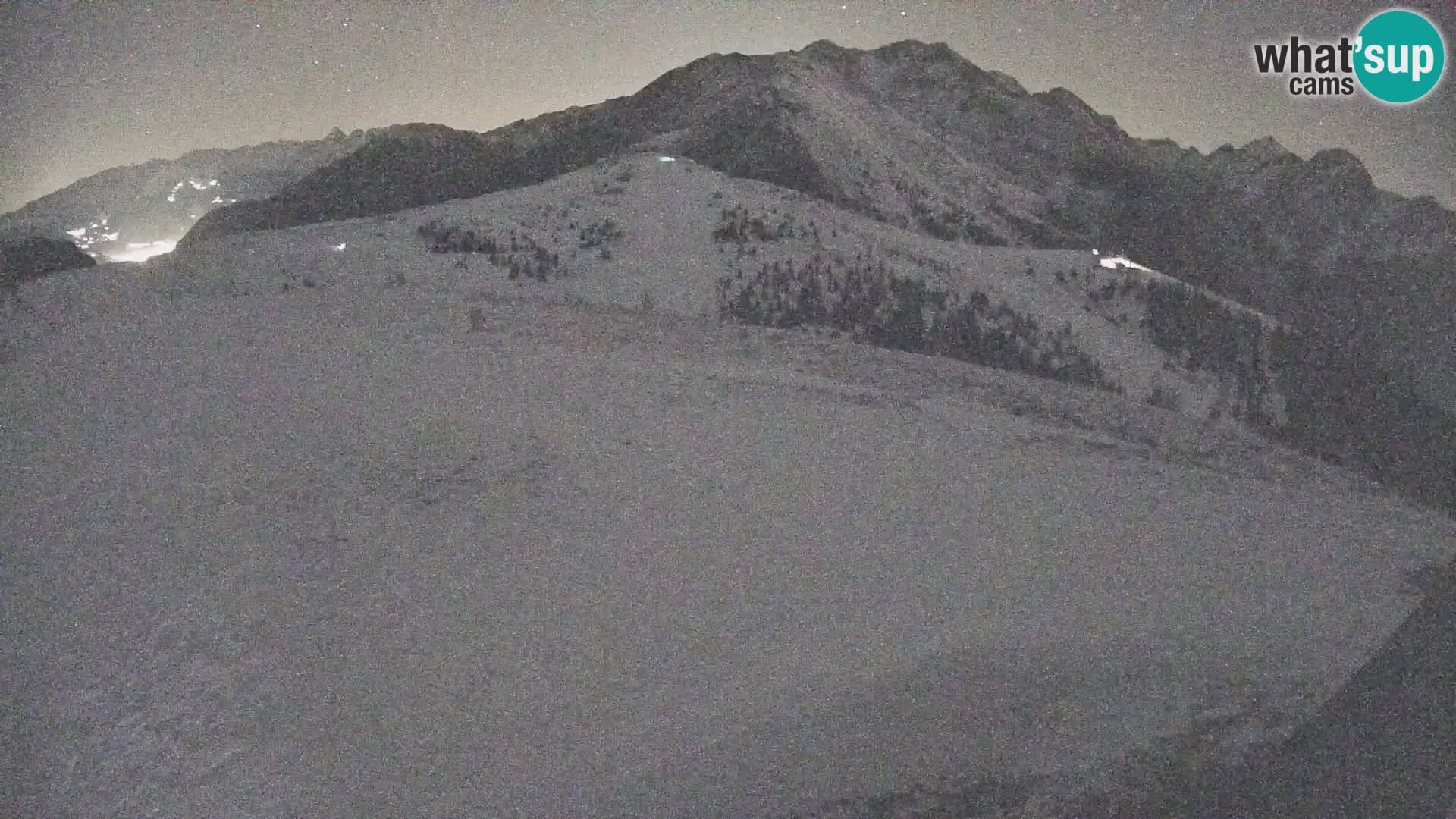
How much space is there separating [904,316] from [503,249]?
7.64 metres

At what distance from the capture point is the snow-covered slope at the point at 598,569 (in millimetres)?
4770

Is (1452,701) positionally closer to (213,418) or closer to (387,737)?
(387,737)

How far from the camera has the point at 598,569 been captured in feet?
20.7

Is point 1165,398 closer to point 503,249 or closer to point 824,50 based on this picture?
point 503,249

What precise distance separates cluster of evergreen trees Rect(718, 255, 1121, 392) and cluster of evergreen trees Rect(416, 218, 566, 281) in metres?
3.08

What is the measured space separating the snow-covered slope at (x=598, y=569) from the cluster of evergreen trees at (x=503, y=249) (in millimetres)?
4173

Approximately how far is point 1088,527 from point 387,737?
5.57 meters

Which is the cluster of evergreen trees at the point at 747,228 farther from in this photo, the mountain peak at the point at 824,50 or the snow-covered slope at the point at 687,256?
the mountain peak at the point at 824,50

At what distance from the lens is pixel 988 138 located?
52.2m

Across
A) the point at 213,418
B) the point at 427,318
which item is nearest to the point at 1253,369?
the point at 427,318

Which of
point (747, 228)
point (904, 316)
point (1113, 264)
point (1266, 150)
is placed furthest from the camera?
point (1266, 150)

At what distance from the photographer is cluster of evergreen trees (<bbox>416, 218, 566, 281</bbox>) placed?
15.5 m

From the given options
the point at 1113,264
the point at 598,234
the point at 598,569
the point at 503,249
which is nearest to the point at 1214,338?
the point at 1113,264

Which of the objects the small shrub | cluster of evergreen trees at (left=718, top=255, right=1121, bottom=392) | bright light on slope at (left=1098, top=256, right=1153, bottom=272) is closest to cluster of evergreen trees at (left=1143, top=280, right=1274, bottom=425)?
the small shrub
